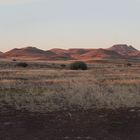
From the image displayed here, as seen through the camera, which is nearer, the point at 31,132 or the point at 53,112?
the point at 31,132

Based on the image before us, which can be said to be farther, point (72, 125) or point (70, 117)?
point (70, 117)

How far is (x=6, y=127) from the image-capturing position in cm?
1223

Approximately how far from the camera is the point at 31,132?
11641mm

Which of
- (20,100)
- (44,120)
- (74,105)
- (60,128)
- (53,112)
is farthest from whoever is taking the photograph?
(20,100)

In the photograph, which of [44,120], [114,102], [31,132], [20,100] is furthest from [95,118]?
[20,100]

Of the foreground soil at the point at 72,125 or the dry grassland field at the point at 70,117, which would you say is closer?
the foreground soil at the point at 72,125

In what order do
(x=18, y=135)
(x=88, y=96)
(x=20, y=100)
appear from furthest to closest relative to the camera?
(x=88, y=96) < (x=20, y=100) < (x=18, y=135)

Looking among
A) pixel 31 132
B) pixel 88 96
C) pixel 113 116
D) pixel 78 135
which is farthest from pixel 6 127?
pixel 88 96

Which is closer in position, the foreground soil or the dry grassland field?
the foreground soil

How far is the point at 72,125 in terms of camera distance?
12.5 m

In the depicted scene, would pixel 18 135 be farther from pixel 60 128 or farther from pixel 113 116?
pixel 113 116

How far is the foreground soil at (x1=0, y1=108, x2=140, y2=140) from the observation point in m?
11.2

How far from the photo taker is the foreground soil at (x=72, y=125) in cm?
1125

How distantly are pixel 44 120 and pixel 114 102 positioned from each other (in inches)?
191
